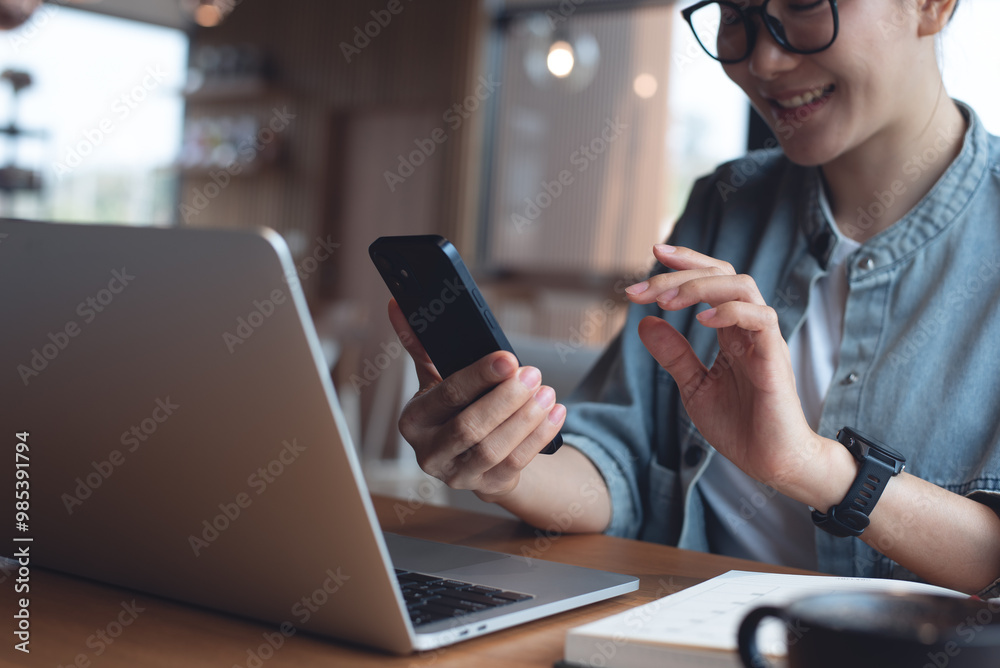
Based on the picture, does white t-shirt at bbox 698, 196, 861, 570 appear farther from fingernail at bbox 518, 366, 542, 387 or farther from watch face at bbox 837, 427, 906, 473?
fingernail at bbox 518, 366, 542, 387

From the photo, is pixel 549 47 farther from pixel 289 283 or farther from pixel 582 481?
pixel 289 283

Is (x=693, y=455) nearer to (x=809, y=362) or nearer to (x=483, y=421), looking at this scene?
(x=809, y=362)

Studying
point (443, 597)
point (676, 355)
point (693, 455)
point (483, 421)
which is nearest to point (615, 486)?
point (693, 455)

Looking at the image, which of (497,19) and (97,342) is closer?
(97,342)

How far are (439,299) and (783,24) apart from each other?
543 millimetres

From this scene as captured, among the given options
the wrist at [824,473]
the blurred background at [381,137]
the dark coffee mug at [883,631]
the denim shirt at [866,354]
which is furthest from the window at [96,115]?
the dark coffee mug at [883,631]

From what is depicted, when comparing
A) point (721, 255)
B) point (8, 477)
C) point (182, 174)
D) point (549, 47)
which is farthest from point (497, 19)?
point (8, 477)

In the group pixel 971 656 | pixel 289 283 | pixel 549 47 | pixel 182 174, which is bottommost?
pixel 182 174

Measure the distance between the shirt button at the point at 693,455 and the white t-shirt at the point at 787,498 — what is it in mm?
32

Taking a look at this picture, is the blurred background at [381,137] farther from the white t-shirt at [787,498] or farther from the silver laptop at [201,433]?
the silver laptop at [201,433]

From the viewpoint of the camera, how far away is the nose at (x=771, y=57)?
99cm

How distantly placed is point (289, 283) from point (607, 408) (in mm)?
777

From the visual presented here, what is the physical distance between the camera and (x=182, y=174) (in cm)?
718

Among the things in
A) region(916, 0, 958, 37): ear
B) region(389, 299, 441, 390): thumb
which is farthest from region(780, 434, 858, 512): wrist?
region(916, 0, 958, 37): ear
